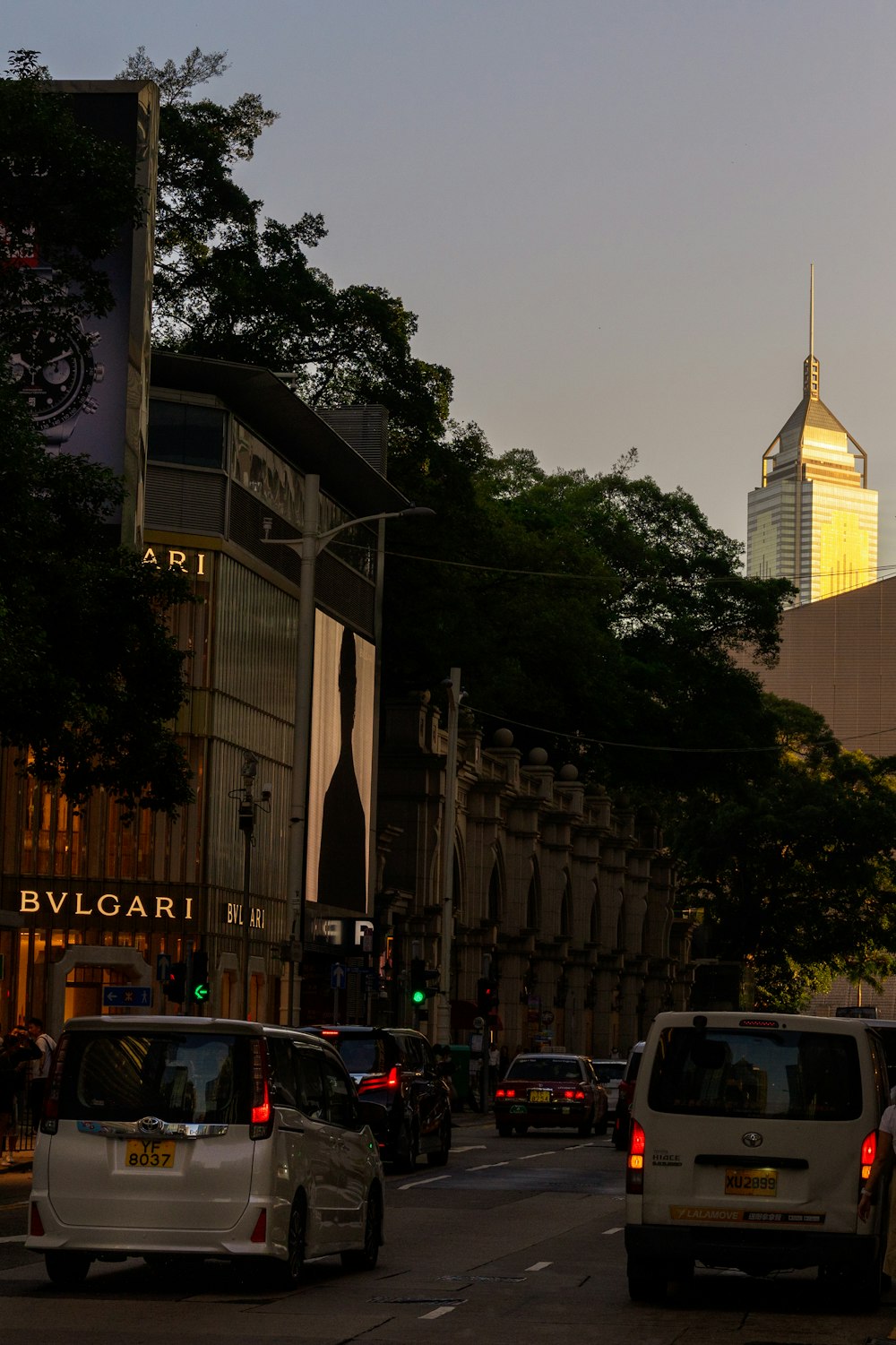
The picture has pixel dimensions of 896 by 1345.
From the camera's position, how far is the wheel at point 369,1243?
1692 centimetres

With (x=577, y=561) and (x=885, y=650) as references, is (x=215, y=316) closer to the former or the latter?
(x=577, y=561)

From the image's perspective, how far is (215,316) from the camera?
61.7m

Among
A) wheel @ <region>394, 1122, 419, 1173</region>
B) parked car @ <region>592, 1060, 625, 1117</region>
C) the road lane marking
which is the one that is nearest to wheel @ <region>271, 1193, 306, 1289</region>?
the road lane marking

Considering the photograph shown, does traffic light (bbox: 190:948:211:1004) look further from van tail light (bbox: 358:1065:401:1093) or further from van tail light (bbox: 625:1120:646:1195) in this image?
van tail light (bbox: 625:1120:646:1195)

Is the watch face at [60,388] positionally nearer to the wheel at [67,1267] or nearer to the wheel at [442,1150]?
the wheel at [442,1150]

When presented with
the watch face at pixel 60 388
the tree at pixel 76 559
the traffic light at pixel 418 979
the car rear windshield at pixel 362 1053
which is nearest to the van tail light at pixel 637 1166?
the tree at pixel 76 559

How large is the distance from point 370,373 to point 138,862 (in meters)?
21.5

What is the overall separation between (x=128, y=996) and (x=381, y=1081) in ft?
32.1

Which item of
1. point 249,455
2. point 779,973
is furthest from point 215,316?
point 779,973

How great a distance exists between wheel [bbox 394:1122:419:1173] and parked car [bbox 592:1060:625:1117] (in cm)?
1744

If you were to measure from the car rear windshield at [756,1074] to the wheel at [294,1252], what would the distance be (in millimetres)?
2486

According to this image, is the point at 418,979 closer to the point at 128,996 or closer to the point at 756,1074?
the point at 128,996

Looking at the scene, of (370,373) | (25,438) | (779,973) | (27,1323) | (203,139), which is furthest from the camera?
(779,973)

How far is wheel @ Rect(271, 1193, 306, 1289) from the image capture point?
48.4 ft
